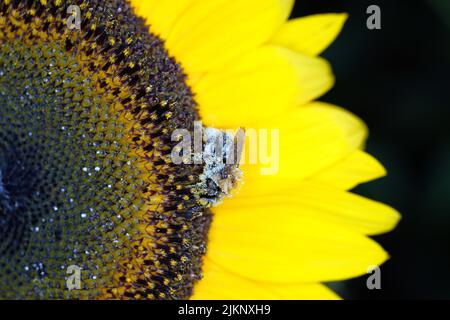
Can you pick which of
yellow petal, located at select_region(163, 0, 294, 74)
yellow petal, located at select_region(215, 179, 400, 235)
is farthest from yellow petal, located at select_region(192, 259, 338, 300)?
yellow petal, located at select_region(163, 0, 294, 74)

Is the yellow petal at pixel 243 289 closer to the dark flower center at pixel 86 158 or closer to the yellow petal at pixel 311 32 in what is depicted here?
the dark flower center at pixel 86 158

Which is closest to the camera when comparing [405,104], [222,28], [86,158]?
[86,158]

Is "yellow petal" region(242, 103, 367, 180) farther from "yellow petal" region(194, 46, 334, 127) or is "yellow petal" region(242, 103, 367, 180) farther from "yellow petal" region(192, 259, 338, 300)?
"yellow petal" region(192, 259, 338, 300)

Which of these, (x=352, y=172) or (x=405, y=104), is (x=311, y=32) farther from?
(x=405, y=104)

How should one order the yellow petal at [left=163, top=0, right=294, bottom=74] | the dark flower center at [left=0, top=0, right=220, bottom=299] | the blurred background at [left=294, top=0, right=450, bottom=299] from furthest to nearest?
the blurred background at [left=294, top=0, right=450, bottom=299]
the yellow petal at [left=163, top=0, right=294, bottom=74]
the dark flower center at [left=0, top=0, right=220, bottom=299]

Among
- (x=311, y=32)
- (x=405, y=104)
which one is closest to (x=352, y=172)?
(x=311, y=32)

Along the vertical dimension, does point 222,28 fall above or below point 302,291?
above
